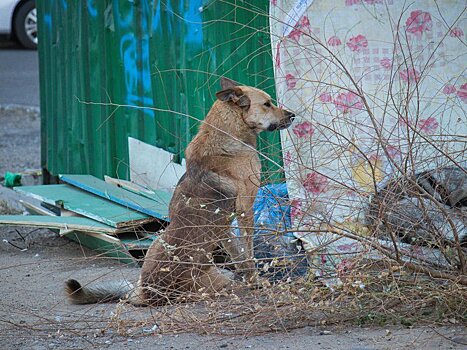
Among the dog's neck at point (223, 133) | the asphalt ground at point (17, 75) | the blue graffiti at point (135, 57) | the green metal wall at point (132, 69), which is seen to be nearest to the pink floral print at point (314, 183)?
the dog's neck at point (223, 133)

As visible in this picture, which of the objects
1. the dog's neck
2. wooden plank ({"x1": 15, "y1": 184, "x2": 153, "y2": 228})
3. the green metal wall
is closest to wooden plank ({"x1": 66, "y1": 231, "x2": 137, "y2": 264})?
wooden plank ({"x1": 15, "y1": 184, "x2": 153, "y2": 228})

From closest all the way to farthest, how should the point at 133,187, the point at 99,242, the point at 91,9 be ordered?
the point at 99,242 < the point at 133,187 < the point at 91,9

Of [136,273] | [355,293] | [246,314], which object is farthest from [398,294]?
[136,273]

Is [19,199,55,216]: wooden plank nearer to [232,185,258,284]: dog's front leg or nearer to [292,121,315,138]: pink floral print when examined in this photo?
[232,185,258,284]: dog's front leg

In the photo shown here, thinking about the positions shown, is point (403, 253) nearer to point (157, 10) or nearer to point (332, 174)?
point (332, 174)

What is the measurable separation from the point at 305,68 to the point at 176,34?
1936 mm

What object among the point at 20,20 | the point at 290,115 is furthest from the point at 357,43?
the point at 20,20

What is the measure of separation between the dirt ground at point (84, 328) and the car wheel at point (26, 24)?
1101 centimetres

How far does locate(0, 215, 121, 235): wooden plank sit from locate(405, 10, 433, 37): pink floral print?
254 centimetres

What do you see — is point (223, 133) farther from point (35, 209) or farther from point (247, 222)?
point (35, 209)

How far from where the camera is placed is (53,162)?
9969 millimetres

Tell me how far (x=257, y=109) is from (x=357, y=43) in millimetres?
780

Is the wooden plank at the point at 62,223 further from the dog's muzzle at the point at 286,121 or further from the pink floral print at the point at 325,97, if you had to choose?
the pink floral print at the point at 325,97

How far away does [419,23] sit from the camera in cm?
620
